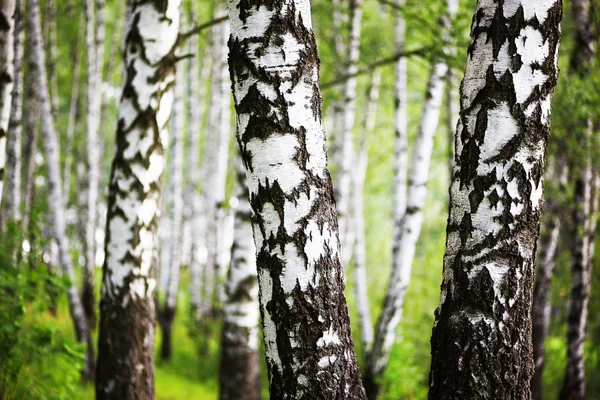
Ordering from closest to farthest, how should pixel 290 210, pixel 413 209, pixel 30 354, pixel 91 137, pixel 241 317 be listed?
pixel 290 210
pixel 30 354
pixel 241 317
pixel 413 209
pixel 91 137

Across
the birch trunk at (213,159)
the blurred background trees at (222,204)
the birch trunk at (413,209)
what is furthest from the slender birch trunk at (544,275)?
the birch trunk at (213,159)

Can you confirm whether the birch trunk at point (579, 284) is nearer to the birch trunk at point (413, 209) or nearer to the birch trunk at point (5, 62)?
the birch trunk at point (413, 209)

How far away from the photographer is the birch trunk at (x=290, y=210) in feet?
6.64

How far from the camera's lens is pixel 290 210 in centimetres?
204

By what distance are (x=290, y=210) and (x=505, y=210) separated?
873mm

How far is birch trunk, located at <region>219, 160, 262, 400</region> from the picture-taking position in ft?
17.7

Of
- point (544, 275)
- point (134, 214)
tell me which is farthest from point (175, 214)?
point (544, 275)

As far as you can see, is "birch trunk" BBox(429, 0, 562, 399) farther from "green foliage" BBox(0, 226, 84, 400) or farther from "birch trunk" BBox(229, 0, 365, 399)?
"green foliage" BBox(0, 226, 84, 400)

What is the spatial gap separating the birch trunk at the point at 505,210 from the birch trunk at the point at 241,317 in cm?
345

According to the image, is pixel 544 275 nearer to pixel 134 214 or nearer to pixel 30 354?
pixel 134 214

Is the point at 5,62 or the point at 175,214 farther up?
the point at 5,62

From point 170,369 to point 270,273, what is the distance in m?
7.31

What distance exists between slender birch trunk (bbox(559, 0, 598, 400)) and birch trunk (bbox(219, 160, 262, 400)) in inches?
156

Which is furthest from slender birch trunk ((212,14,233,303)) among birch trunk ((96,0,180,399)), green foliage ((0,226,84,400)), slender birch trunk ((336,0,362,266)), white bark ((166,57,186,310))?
green foliage ((0,226,84,400))
